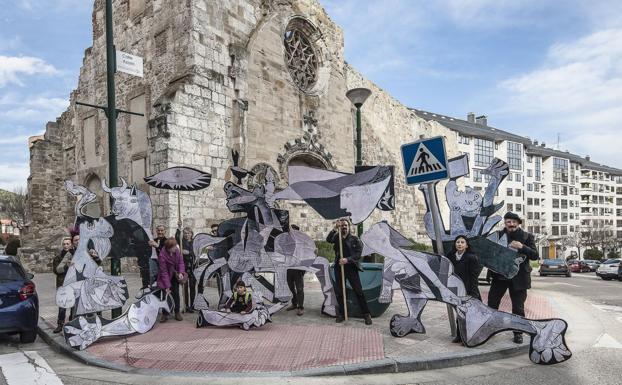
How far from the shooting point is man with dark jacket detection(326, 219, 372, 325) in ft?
24.2

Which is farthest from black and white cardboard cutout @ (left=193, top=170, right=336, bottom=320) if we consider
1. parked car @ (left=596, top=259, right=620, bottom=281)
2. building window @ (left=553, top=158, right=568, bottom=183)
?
building window @ (left=553, top=158, right=568, bottom=183)

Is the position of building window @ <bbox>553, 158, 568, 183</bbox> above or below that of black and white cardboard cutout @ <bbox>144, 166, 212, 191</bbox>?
above

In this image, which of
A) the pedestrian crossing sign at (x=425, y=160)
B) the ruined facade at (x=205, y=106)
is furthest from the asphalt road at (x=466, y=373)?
the ruined facade at (x=205, y=106)

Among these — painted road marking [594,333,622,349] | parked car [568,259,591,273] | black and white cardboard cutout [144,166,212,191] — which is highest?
black and white cardboard cutout [144,166,212,191]

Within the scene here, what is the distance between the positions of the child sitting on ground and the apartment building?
55.7 m

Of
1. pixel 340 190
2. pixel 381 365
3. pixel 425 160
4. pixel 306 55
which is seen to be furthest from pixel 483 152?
pixel 381 365

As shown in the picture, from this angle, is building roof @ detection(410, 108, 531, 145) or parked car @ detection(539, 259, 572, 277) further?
building roof @ detection(410, 108, 531, 145)

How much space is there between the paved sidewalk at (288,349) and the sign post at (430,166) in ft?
2.55

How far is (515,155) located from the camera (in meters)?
68.1

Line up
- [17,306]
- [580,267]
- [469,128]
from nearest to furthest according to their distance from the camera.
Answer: [17,306], [580,267], [469,128]

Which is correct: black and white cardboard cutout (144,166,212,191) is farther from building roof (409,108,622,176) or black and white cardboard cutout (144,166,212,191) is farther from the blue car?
building roof (409,108,622,176)

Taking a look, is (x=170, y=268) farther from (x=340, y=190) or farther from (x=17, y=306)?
(x=340, y=190)

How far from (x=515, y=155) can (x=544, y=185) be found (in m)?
10.9

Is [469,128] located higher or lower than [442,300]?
higher
